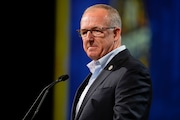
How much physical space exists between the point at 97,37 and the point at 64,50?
158 centimetres

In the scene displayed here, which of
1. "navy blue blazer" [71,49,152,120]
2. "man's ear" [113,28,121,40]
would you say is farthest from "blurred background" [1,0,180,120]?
"navy blue blazer" [71,49,152,120]

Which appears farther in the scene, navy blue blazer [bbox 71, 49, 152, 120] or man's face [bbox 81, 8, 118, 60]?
man's face [bbox 81, 8, 118, 60]

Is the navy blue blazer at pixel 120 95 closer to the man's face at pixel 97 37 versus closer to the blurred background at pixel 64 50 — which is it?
the man's face at pixel 97 37

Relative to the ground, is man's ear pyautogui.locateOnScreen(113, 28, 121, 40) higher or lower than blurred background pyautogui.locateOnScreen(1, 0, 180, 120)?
higher

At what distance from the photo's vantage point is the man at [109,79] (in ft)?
4.98

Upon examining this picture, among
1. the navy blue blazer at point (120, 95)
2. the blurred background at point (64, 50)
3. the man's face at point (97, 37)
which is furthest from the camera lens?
the blurred background at point (64, 50)

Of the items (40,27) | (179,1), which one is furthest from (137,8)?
(40,27)

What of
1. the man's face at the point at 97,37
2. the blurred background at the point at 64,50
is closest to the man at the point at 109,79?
the man's face at the point at 97,37

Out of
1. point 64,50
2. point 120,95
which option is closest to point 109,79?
point 120,95

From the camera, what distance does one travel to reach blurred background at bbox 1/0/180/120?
2.93m

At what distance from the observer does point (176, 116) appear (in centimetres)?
288

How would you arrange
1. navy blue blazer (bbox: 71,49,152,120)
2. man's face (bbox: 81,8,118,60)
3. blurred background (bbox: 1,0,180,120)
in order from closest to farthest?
1. navy blue blazer (bbox: 71,49,152,120)
2. man's face (bbox: 81,8,118,60)
3. blurred background (bbox: 1,0,180,120)

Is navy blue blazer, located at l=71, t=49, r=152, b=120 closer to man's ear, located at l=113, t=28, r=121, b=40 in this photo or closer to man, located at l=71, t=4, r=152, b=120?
man, located at l=71, t=4, r=152, b=120

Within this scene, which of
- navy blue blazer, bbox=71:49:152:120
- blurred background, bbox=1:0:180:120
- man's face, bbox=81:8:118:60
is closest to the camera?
navy blue blazer, bbox=71:49:152:120
